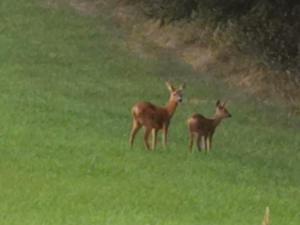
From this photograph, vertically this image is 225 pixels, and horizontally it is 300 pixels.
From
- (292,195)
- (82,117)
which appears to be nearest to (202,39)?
(82,117)

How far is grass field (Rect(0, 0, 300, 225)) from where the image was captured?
1298cm

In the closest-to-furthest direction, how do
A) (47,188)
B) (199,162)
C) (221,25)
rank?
(47,188) → (199,162) → (221,25)

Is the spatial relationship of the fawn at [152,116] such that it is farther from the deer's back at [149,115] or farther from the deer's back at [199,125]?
the deer's back at [199,125]

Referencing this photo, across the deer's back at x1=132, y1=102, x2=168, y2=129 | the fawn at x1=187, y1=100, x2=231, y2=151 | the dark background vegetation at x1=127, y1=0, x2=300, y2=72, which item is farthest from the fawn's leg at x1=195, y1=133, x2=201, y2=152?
the dark background vegetation at x1=127, y1=0, x2=300, y2=72

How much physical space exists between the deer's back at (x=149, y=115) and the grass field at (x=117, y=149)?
0.44 m

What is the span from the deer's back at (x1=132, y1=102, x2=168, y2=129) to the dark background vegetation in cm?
592

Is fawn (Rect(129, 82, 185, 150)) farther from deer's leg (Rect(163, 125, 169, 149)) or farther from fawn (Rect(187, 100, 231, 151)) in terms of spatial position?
fawn (Rect(187, 100, 231, 151))

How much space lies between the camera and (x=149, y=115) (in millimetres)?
16203

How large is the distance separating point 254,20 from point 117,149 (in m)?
7.51

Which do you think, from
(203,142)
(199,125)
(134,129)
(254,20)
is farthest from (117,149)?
(254,20)

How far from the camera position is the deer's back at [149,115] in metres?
16.2

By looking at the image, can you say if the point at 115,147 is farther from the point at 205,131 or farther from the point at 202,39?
the point at 202,39

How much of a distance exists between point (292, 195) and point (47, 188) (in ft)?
10.2

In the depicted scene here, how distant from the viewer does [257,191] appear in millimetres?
14445
